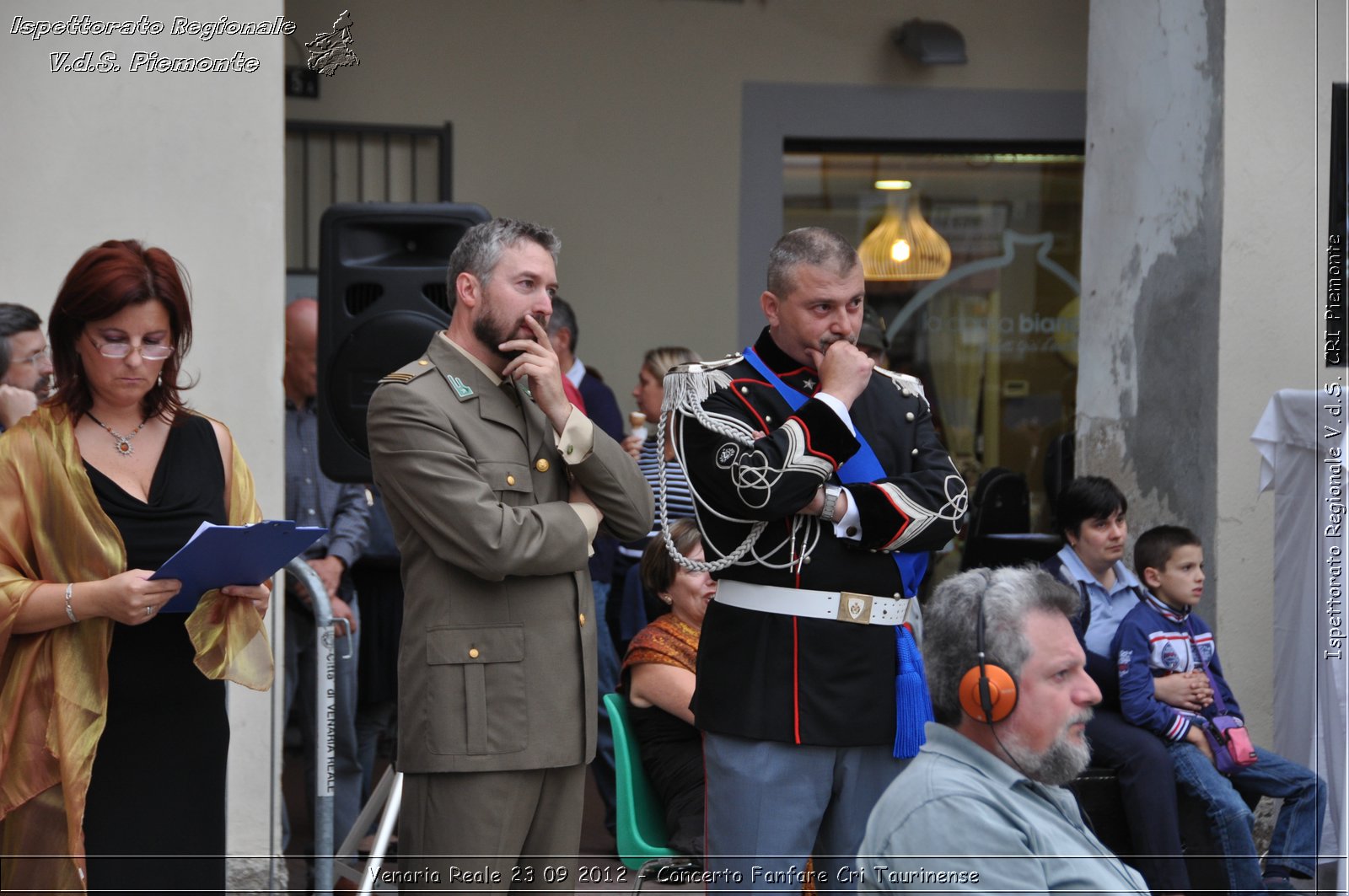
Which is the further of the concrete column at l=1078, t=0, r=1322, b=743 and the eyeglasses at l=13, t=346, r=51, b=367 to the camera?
the concrete column at l=1078, t=0, r=1322, b=743

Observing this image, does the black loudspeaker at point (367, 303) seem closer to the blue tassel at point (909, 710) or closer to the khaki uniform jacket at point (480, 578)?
the khaki uniform jacket at point (480, 578)

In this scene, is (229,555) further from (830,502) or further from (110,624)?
(830,502)

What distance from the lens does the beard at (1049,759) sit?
2131 millimetres

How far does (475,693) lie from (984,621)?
43.2 inches

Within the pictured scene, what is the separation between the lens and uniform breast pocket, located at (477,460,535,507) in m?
2.92

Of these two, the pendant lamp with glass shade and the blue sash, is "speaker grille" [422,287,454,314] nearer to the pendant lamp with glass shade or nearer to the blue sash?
the blue sash

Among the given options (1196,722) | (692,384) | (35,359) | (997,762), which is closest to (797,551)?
(692,384)

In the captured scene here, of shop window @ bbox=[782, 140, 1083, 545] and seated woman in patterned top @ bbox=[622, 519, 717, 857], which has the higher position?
shop window @ bbox=[782, 140, 1083, 545]

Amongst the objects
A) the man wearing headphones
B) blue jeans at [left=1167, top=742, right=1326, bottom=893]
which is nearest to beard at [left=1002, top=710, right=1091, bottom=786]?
the man wearing headphones

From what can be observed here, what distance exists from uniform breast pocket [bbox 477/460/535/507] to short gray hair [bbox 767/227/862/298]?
0.66 m

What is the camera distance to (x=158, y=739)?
9.52 ft

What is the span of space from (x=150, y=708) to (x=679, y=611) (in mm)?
1572

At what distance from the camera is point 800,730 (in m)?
2.86

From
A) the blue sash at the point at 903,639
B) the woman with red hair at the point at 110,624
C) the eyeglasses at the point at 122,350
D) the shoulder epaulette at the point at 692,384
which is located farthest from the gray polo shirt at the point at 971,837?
the eyeglasses at the point at 122,350
